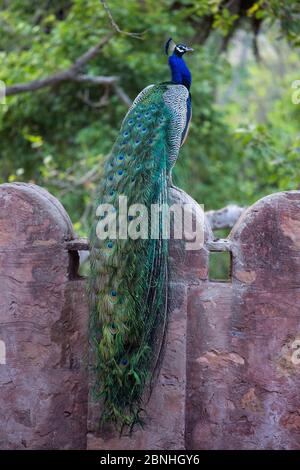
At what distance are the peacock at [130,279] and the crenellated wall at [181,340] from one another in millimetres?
115

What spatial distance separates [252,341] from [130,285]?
2.24 ft

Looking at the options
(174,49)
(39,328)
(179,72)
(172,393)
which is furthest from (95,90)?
(172,393)

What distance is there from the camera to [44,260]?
3223 mm

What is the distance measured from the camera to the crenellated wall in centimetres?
311

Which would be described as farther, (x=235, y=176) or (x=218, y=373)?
(x=235, y=176)

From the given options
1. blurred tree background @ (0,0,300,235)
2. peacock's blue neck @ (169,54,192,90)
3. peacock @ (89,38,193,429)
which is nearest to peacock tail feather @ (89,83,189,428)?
peacock @ (89,38,193,429)

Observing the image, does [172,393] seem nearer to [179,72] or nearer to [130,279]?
[130,279]

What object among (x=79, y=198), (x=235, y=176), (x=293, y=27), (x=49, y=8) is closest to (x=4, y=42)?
(x=49, y=8)

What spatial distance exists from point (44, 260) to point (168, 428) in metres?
1.02

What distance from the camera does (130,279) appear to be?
2941 mm

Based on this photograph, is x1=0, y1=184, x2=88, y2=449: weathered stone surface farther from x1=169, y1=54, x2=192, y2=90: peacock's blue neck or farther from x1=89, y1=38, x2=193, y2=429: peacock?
x1=169, y1=54, x2=192, y2=90: peacock's blue neck

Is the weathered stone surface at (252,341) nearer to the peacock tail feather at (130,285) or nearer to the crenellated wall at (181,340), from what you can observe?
the crenellated wall at (181,340)

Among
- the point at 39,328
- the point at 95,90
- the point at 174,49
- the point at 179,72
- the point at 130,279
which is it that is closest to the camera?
the point at 130,279

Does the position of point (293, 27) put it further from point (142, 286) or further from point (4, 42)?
point (4, 42)
